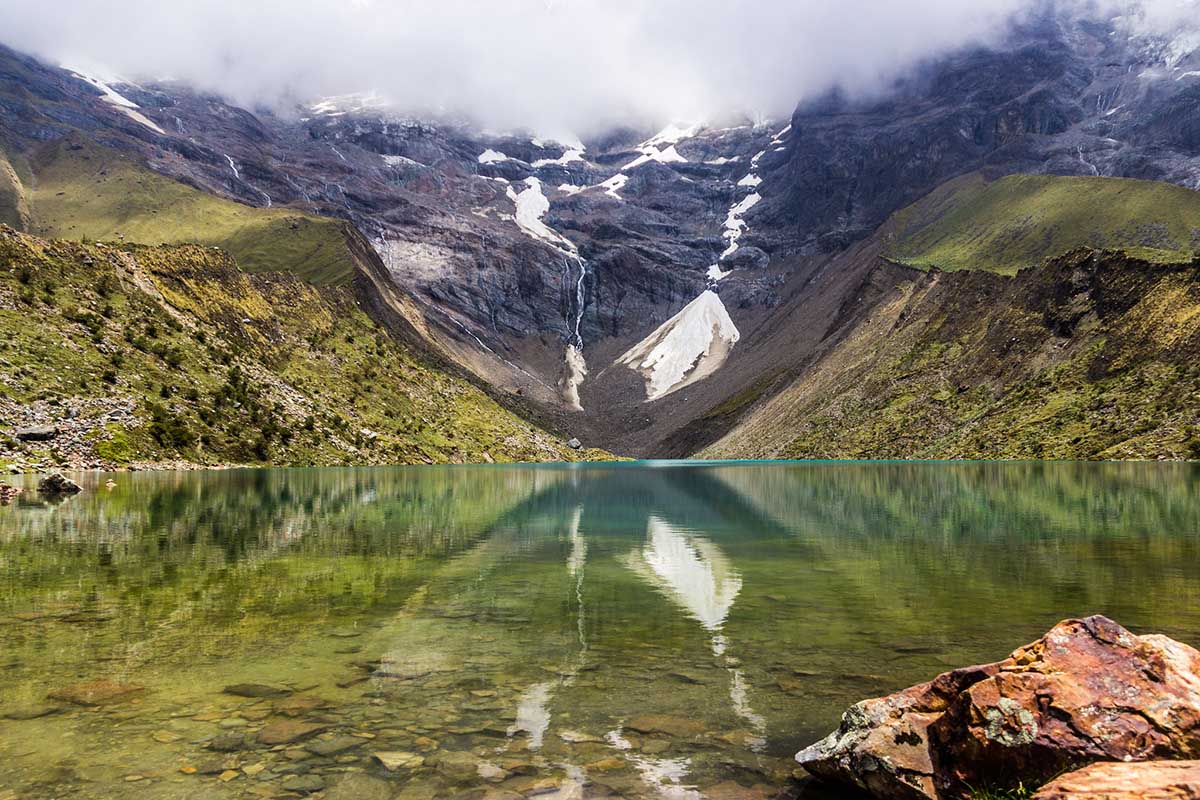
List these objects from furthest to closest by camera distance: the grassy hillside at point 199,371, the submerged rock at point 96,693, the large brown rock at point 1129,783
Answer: the grassy hillside at point 199,371
the submerged rock at point 96,693
the large brown rock at point 1129,783

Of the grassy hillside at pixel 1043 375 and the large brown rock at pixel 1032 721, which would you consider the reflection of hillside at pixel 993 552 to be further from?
the grassy hillside at pixel 1043 375

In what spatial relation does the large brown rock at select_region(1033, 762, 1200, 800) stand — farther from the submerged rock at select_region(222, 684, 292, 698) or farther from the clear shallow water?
the submerged rock at select_region(222, 684, 292, 698)

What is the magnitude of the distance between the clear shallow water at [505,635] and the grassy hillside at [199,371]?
5976 centimetres

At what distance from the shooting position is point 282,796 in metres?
9.14

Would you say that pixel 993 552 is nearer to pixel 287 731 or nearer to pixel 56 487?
pixel 287 731

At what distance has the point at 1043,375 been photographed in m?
152

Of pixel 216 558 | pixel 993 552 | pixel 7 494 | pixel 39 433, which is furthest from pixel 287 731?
pixel 39 433

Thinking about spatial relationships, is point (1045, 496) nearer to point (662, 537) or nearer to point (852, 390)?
point (662, 537)

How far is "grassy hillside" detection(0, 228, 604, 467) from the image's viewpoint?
297ft

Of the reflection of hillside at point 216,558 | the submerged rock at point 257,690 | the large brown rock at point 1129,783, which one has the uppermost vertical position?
the large brown rock at point 1129,783

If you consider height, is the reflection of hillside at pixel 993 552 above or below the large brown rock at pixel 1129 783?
below

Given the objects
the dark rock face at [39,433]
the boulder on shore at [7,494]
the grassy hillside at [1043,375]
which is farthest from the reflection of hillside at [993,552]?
the dark rock face at [39,433]

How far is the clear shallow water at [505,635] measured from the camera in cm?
1020

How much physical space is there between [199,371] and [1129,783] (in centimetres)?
12860
